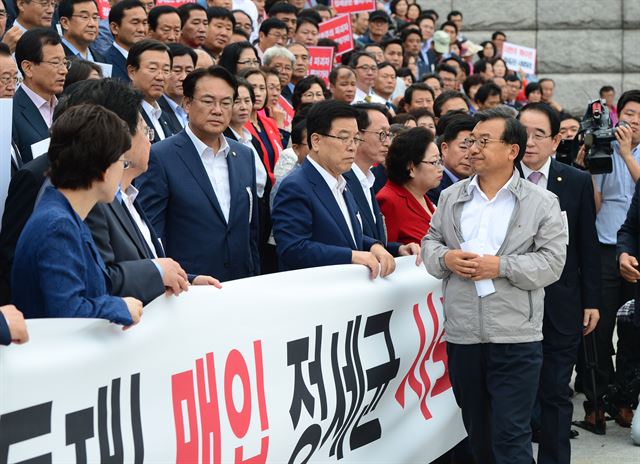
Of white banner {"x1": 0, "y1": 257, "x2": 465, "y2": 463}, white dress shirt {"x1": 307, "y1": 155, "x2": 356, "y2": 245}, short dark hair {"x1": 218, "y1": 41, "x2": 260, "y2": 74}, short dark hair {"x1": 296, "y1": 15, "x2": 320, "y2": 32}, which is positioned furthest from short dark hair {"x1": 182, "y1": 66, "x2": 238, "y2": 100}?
short dark hair {"x1": 296, "y1": 15, "x2": 320, "y2": 32}

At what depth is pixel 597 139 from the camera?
6.62 meters

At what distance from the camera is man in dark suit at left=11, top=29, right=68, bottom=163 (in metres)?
5.39

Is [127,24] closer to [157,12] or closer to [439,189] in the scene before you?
[157,12]

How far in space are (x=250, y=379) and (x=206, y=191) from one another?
1.37 metres

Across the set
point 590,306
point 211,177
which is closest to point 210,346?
point 211,177

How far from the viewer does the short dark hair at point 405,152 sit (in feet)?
19.6

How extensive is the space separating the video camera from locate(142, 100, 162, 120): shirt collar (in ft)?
8.52

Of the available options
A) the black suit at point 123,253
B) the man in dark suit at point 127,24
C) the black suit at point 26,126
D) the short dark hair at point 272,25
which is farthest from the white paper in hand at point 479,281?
the short dark hair at point 272,25

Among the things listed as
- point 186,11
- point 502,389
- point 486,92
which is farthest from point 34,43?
point 486,92

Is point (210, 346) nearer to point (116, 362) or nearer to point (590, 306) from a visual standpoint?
point (116, 362)

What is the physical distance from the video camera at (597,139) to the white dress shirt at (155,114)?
258 cm

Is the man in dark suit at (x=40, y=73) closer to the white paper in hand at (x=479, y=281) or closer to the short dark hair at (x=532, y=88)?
the white paper in hand at (x=479, y=281)

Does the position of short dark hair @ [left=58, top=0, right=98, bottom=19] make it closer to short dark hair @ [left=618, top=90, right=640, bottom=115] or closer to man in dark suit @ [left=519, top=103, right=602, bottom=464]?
man in dark suit @ [left=519, top=103, right=602, bottom=464]

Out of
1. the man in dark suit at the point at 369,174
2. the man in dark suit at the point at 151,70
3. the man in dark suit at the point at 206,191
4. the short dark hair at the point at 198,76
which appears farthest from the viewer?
the man in dark suit at the point at 151,70
